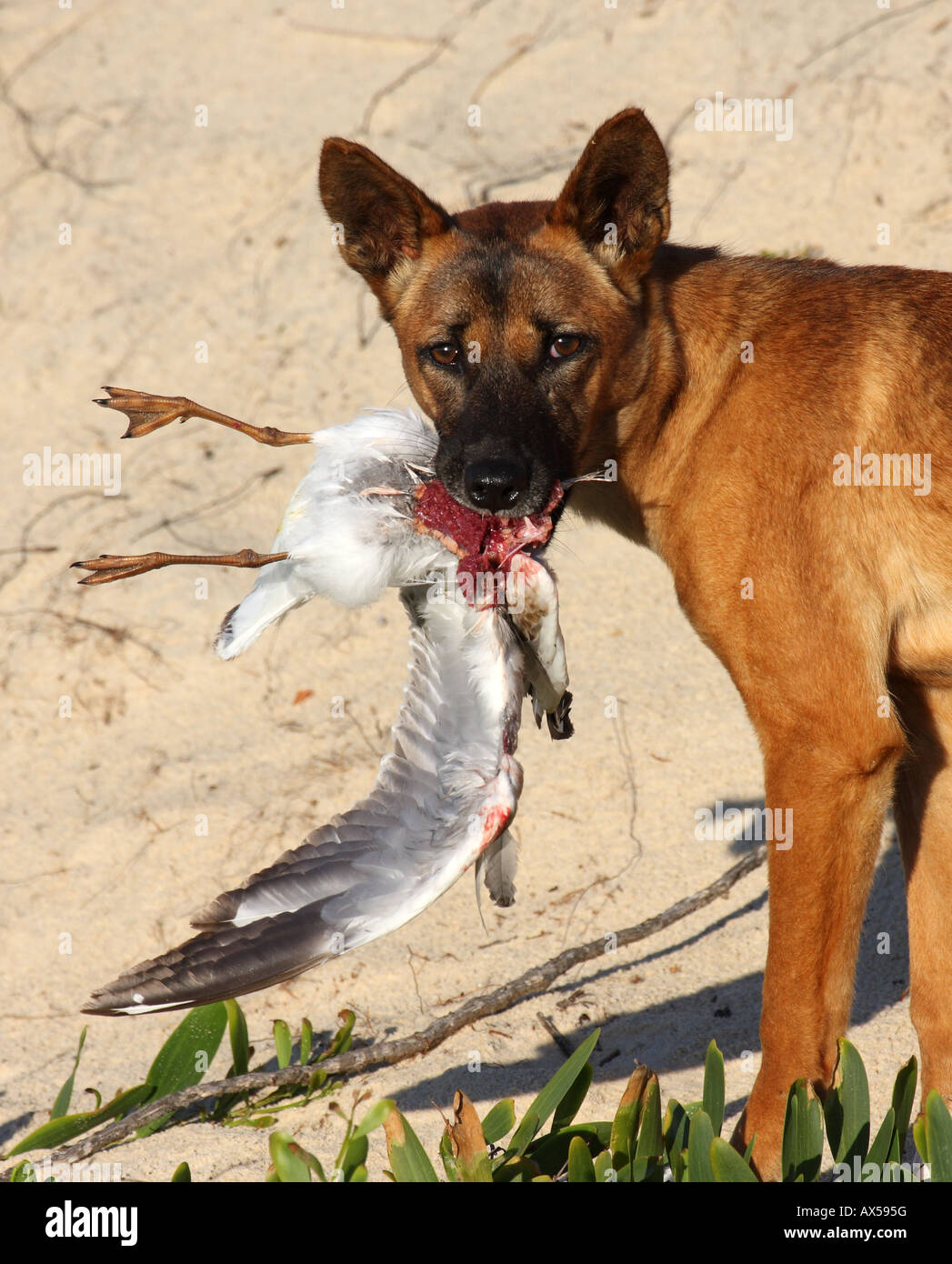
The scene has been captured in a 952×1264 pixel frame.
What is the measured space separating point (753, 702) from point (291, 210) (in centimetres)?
550

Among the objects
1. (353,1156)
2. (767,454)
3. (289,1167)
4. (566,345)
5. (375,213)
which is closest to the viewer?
(289,1167)

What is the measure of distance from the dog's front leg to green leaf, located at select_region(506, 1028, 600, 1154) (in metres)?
0.60

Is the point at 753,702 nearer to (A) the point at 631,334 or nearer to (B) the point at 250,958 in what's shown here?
(A) the point at 631,334

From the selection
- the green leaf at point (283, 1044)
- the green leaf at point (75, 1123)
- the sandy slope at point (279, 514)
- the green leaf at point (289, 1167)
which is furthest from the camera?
the sandy slope at point (279, 514)

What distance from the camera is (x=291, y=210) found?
24.9 ft

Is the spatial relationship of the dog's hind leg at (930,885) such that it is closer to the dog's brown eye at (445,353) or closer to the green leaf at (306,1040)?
the dog's brown eye at (445,353)

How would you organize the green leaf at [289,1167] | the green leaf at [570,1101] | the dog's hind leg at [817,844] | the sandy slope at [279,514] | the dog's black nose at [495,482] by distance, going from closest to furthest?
1. the green leaf at [289,1167]
2. the green leaf at [570,1101]
3. the dog's hind leg at [817,844]
4. the dog's black nose at [495,482]
5. the sandy slope at [279,514]

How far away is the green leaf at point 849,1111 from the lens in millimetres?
2730

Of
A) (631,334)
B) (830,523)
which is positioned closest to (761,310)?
(631,334)

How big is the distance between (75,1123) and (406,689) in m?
1.48

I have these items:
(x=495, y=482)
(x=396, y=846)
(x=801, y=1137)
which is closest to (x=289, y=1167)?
(x=396, y=846)

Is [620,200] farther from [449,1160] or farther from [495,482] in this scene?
[449,1160]

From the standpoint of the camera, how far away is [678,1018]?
13.2 ft

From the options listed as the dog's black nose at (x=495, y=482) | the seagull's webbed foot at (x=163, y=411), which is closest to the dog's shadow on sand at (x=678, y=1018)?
the dog's black nose at (x=495, y=482)
